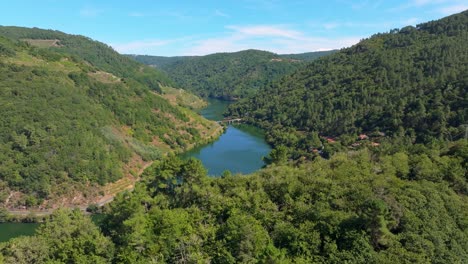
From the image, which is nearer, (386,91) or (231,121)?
(386,91)

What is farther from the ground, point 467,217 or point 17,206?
point 467,217

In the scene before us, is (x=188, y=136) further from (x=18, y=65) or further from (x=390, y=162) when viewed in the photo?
(x=390, y=162)

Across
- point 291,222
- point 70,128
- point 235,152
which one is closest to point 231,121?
point 235,152

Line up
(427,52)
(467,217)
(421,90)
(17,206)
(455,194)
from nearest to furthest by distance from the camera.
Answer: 1. (467,217)
2. (455,194)
3. (17,206)
4. (421,90)
5. (427,52)

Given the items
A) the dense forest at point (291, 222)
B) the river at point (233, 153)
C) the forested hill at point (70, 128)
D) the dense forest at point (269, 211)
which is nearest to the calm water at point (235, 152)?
the river at point (233, 153)

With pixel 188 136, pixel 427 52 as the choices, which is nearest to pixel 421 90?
pixel 427 52

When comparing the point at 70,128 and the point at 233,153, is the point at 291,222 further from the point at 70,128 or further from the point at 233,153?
the point at 233,153
